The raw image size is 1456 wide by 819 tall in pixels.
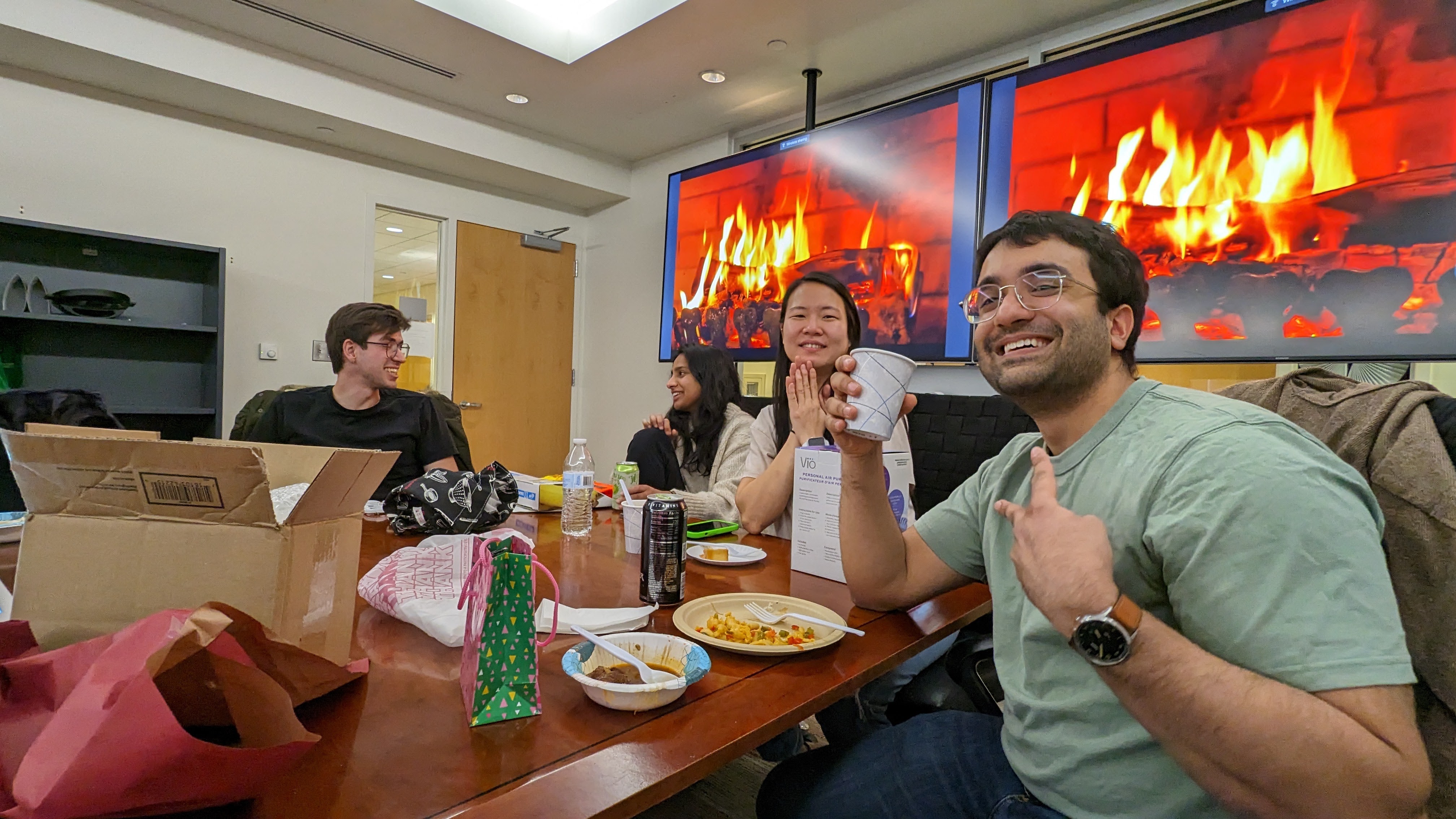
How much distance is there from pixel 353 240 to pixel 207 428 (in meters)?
1.39

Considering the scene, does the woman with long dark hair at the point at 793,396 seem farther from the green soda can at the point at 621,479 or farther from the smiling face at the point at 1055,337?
the smiling face at the point at 1055,337

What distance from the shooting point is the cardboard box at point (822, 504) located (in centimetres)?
130

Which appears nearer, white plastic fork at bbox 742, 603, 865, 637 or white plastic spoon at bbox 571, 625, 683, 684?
white plastic spoon at bbox 571, 625, 683, 684

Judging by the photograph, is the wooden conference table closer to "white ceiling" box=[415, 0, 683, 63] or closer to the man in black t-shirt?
the man in black t-shirt

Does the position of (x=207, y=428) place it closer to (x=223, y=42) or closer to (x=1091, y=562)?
(x=223, y=42)

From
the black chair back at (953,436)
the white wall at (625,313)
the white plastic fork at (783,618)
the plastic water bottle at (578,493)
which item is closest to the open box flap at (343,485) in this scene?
the white plastic fork at (783,618)

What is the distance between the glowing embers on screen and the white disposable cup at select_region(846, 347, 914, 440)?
6.51 feet

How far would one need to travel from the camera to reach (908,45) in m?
3.33

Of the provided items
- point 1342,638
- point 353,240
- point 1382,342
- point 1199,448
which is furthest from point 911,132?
point 353,240

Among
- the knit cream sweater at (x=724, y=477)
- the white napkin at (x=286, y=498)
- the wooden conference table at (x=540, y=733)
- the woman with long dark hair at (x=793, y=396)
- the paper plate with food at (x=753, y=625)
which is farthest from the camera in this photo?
the knit cream sweater at (x=724, y=477)

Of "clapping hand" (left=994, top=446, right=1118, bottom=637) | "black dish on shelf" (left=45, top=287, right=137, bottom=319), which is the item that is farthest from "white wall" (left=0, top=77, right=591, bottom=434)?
"clapping hand" (left=994, top=446, right=1118, bottom=637)

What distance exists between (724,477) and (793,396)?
460 millimetres

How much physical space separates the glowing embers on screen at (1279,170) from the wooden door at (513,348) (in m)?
3.67

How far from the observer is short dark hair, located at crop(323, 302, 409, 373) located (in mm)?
2506
